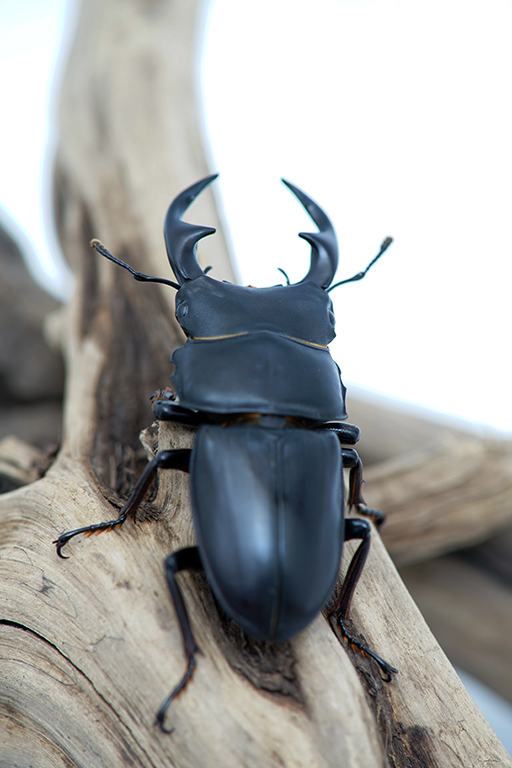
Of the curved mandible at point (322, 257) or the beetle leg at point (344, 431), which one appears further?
the curved mandible at point (322, 257)

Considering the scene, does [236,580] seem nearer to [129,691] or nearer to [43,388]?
[129,691]

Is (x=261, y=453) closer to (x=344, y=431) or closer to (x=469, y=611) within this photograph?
(x=344, y=431)

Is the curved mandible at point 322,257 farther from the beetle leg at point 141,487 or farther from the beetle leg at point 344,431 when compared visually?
the beetle leg at point 141,487

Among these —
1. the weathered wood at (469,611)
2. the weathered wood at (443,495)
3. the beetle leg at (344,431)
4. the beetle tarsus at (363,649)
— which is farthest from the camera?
the weathered wood at (469,611)

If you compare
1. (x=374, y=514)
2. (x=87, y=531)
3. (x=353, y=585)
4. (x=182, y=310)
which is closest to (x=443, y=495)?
(x=374, y=514)

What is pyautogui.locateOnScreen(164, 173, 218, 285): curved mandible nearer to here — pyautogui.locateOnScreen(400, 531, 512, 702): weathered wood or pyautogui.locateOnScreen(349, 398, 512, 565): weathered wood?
pyautogui.locateOnScreen(349, 398, 512, 565): weathered wood

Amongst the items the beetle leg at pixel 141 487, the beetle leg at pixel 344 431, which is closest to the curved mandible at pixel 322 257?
the beetle leg at pixel 344 431

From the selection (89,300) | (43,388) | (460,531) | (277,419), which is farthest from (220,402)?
(43,388)
